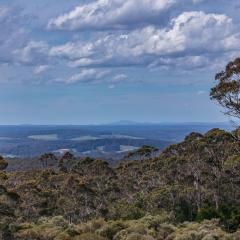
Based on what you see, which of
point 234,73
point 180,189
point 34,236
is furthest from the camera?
point 180,189

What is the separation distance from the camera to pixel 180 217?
53.1 meters

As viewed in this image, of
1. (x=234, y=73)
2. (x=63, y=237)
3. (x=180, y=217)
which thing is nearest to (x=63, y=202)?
(x=180, y=217)

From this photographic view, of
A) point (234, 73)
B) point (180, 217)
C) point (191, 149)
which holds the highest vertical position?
point (234, 73)

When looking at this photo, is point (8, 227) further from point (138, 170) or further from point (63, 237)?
point (138, 170)

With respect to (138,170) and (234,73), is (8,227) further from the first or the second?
(138,170)

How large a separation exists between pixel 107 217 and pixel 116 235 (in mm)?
17851

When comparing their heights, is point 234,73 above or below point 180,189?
above

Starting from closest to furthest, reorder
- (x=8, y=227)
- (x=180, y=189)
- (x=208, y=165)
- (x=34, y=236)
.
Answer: (x=34, y=236) → (x=8, y=227) → (x=180, y=189) → (x=208, y=165)

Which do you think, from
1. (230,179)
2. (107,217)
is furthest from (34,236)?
(230,179)

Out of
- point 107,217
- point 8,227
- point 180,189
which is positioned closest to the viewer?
point 8,227

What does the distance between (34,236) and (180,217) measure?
22291mm

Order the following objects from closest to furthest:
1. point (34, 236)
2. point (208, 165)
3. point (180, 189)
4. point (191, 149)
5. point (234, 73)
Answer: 1. point (234, 73)
2. point (34, 236)
3. point (180, 189)
4. point (208, 165)
5. point (191, 149)

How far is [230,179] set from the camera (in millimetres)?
62531

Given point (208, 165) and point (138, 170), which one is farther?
point (138, 170)
